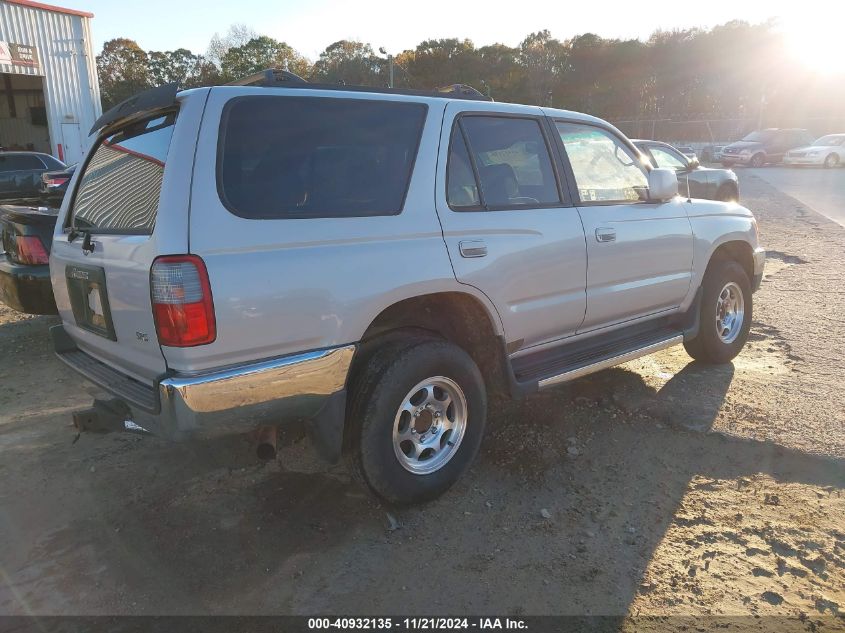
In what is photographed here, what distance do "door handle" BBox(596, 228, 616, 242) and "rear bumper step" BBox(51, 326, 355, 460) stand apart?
6.03 feet

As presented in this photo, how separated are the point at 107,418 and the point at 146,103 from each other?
4.65 feet

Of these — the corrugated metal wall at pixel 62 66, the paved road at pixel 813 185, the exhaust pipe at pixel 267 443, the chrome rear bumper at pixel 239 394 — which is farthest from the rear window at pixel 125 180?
the corrugated metal wall at pixel 62 66

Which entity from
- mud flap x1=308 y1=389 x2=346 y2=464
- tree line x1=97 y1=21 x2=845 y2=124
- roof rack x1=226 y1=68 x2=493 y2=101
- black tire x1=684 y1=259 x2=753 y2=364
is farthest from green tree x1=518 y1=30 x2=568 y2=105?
mud flap x1=308 y1=389 x2=346 y2=464

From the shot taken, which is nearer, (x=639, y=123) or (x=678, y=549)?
(x=678, y=549)

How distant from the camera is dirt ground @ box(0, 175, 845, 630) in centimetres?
257

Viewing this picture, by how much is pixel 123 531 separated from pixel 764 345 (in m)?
5.27

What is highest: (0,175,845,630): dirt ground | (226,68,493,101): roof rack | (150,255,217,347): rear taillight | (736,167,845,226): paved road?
(226,68,493,101): roof rack

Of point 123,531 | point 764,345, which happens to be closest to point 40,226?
point 123,531

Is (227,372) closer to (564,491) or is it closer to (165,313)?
(165,313)

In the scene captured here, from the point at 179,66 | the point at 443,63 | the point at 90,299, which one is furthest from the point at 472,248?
the point at 179,66

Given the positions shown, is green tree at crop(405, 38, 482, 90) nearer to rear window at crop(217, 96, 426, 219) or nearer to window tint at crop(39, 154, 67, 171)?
window tint at crop(39, 154, 67, 171)

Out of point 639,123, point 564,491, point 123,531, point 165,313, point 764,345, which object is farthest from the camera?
point 639,123

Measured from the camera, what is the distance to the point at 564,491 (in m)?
3.37

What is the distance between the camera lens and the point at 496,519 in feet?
10.3
